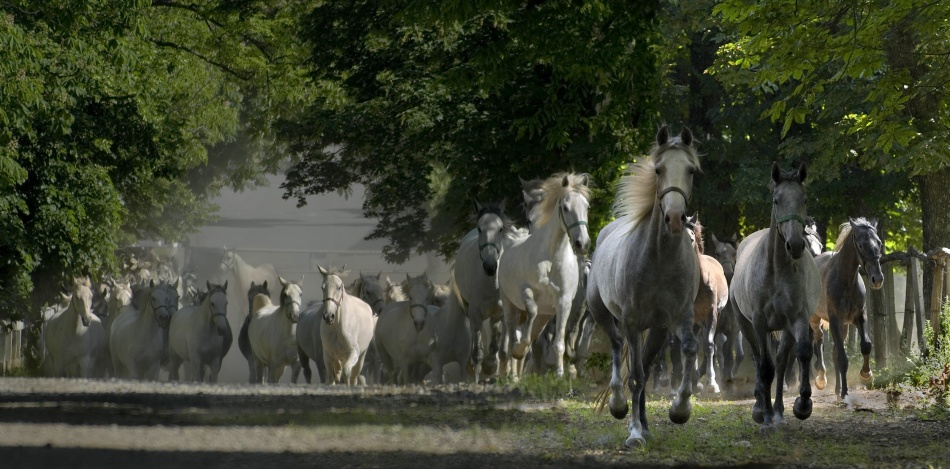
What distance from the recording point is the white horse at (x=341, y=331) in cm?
2303

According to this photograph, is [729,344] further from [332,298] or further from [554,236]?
[332,298]

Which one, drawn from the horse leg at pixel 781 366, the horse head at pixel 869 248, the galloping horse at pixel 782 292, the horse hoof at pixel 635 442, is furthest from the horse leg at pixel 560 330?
the horse hoof at pixel 635 442

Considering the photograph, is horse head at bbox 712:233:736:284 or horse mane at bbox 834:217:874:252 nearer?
horse mane at bbox 834:217:874:252

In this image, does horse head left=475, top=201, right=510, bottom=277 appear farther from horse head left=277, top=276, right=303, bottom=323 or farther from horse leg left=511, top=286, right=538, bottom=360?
horse head left=277, top=276, right=303, bottom=323

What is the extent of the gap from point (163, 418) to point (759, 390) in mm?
6545

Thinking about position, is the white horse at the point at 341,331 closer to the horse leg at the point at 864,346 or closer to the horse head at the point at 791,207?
the horse leg at the point at 864,346

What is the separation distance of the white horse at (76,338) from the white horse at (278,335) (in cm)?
330

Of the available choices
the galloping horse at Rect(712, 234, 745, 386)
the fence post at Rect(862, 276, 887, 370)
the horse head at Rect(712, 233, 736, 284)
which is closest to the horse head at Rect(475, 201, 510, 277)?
the galloping horse at Rect(712, 234, 745, 386)

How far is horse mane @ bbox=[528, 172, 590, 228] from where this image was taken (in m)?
17.1

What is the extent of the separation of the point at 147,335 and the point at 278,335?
2964 millimetres

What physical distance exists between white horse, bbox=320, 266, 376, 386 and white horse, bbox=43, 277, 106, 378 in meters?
6.50

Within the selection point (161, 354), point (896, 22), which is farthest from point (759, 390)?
point (161, 354)

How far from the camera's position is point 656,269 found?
11.2 m

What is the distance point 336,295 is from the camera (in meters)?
23.1
